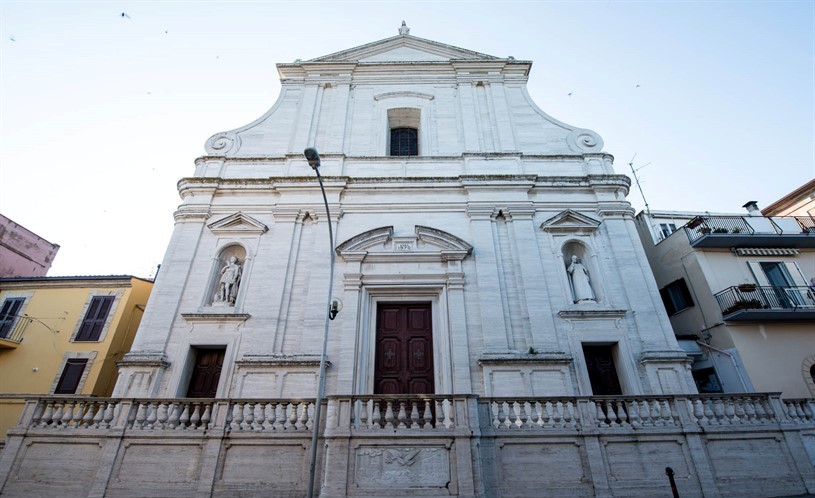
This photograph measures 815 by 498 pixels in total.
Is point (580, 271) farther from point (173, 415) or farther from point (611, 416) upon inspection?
point (173, 415)

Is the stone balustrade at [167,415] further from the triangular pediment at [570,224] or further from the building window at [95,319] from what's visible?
the triangular pediment at [570,224]

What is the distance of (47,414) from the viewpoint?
868 cm

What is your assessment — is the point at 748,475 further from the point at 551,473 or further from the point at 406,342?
the point at 406,342

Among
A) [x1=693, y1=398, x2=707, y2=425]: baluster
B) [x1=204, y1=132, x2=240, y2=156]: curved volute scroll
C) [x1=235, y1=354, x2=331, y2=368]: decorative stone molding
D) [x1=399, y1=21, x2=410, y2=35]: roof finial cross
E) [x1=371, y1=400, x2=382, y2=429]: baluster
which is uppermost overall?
[x1=399, y1=21, x2=410, y2=35]: roof finial cross

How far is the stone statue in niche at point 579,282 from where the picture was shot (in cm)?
1237

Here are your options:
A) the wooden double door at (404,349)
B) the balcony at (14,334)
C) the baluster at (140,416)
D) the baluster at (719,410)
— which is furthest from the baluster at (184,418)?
the balcony at (14,334)

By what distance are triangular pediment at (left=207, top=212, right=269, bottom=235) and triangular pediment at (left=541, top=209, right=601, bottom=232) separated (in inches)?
347

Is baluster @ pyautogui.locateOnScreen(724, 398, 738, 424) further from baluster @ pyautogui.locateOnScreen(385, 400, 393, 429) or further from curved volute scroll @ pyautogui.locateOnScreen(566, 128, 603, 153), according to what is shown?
curved volute scroll @ pyautogui.locateOnScreen(566, 128, 603, 153)

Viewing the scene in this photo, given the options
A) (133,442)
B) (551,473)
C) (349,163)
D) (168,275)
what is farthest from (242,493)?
(349,163)

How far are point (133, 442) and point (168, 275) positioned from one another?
5.55 meters

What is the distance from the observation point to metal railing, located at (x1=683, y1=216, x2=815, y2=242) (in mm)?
15164

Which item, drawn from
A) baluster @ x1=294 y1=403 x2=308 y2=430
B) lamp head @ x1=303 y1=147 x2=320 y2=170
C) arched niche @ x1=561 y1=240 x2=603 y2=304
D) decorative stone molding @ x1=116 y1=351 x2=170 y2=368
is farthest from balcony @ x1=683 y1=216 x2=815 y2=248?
decorative stone molding @ x1=116 y1=351 x2=170 y2=368

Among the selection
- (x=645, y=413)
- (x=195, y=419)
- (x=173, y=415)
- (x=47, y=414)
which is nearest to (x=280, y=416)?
(x=195, y=419)

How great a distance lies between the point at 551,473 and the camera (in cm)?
766
